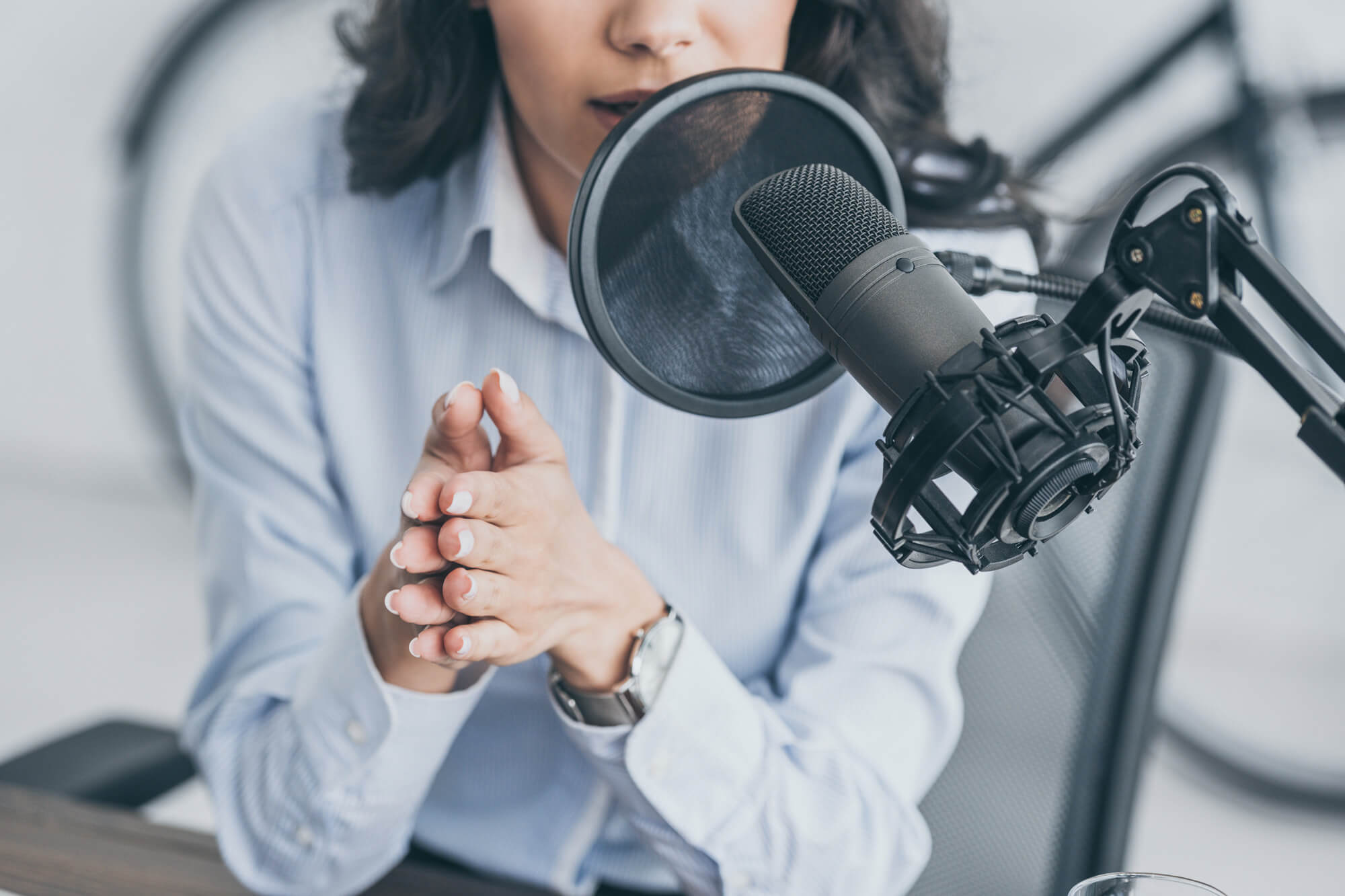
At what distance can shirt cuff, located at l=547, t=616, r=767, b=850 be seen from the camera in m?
0.61

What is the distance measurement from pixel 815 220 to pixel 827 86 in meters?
0.41

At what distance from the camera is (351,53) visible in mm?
907

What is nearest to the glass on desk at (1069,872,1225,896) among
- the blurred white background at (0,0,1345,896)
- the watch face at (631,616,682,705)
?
the watch face at (631,616,682,705)

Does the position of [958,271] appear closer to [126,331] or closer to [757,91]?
[757,91]

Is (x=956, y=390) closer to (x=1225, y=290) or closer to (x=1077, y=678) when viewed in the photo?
(x=1225, y=290)

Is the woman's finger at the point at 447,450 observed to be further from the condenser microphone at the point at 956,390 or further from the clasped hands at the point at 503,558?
the condenser microphone at the point at 956,390

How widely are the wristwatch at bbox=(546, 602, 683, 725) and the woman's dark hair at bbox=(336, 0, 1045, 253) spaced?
32cm

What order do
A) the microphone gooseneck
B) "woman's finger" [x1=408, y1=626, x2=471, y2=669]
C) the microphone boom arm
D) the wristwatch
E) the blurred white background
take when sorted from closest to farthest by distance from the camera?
1. the microphone boom arm
2. the microphone gooseneck
3. "woman's finger" [x1=408, y1=626, x2=471, y2=669]
4. the wristwatch
5. the blurred white background

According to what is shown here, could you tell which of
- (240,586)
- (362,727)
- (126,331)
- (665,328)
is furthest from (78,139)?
(665,328)

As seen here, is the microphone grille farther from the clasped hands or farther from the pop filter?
the clasped hands

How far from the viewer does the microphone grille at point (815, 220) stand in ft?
1.26

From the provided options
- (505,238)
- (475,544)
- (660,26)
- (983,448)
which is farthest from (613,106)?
(983,448)

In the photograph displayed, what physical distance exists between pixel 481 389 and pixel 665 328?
0.35ft

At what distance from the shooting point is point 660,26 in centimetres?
57
